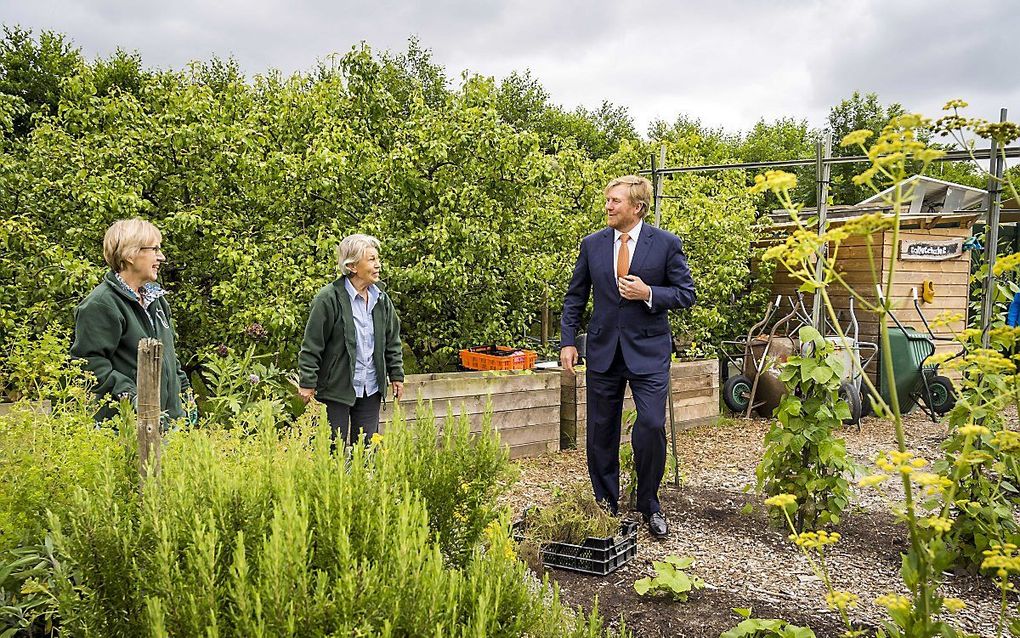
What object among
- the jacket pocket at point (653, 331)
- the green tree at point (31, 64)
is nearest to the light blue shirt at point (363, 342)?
the jacket pocket at point (653, 331)

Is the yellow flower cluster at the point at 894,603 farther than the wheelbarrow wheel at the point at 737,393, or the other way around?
the wheelbarrow wheel at the point at 737,393

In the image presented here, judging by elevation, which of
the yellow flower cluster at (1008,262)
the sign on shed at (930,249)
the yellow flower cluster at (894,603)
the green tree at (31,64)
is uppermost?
the green tree at (31,64)

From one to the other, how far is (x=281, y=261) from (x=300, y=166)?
807 millimetres

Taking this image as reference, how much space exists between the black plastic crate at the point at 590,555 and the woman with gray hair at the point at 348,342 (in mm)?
1144

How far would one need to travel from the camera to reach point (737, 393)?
26.6 ft

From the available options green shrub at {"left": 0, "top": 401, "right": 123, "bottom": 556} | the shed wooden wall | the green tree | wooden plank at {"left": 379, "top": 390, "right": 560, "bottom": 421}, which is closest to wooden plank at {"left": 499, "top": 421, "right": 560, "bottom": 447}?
wooden plank at {"left": 379, "top": 390, "right": 560, "bottom": 421}

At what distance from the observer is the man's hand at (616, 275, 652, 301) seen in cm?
393

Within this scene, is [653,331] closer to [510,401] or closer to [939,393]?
[510,401]

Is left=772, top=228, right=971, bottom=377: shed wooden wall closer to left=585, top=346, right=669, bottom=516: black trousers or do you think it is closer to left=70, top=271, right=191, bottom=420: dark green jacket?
left=585, top=346, right=669, bottom=516: black trousers

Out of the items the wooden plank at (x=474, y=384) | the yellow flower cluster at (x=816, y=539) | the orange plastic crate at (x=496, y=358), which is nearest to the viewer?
the yellow flower cluster at (x=816, y=539)

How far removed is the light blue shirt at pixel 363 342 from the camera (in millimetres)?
4113

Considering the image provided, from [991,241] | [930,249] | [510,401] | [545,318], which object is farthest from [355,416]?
[930,249]

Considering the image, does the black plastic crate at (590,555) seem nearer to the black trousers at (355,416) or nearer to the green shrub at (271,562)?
the black trousers at (355,416)

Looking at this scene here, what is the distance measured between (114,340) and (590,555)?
7.20 ft
